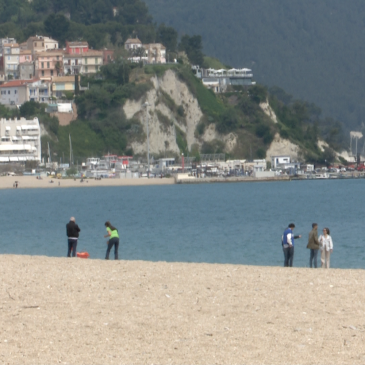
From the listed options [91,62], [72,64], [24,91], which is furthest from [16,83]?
[91,62]

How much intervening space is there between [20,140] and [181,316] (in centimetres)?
9118

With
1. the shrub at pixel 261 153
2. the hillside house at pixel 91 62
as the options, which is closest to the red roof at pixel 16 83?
the hillside house at pixel 91 62

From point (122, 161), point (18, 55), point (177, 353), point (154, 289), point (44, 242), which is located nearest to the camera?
point (177, 353)

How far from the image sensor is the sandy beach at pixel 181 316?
42.1 ft

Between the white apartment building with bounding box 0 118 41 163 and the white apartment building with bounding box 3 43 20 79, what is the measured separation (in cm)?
1512

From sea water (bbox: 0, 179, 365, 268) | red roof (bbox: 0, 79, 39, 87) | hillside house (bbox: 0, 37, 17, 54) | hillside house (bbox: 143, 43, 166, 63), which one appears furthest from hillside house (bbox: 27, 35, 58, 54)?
sea water (bbox: 0, 179, 365, 268)

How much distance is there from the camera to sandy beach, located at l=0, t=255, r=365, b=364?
42.1 ft

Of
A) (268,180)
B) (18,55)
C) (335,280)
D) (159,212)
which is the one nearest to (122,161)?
(268,180)

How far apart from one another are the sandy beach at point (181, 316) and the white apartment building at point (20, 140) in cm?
8451

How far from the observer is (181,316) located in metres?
15.0

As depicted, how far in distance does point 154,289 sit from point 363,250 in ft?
54.7

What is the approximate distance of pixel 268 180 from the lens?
11181cm

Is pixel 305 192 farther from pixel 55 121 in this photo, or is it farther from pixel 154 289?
pixel 154 289

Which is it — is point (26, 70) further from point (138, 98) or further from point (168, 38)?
point (138, 98)
